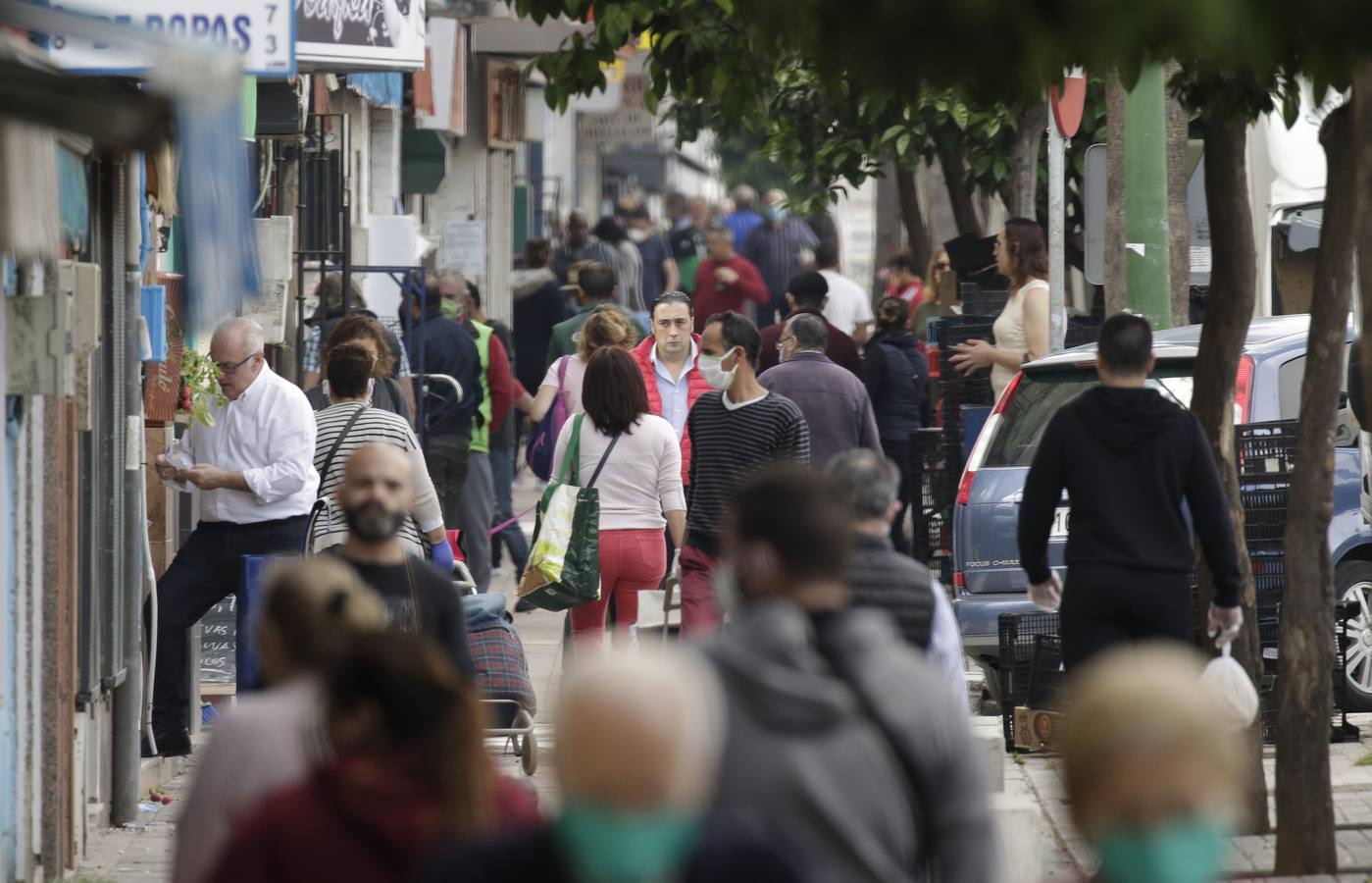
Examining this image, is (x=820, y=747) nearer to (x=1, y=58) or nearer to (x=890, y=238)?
(x=1, y=58)

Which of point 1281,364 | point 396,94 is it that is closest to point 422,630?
point 1281,364

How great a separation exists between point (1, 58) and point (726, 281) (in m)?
17.6

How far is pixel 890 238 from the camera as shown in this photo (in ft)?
102

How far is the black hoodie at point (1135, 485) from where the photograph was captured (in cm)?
757

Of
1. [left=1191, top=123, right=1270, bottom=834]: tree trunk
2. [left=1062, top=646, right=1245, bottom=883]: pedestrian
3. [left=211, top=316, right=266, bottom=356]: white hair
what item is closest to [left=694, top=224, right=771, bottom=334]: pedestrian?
[left=211, top=316, right=266, bottom=356]: white hair

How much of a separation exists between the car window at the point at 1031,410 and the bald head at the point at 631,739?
26.2 feet

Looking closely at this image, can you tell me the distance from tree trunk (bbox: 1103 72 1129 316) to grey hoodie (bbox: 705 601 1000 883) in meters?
7.44

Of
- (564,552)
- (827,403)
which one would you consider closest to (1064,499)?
(827,403)

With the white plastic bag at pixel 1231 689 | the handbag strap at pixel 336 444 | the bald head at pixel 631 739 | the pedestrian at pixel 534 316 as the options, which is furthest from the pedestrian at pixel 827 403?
the pedestrian at pixel 534 316

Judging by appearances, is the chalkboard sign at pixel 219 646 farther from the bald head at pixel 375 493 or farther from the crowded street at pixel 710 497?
the bald head at pixel 375 493

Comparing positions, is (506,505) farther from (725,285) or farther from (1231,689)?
(1231,689)

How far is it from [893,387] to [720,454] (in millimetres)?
6040

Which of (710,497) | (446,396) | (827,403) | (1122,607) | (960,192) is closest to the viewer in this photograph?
(1122,607)

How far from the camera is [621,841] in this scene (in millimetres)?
3033
